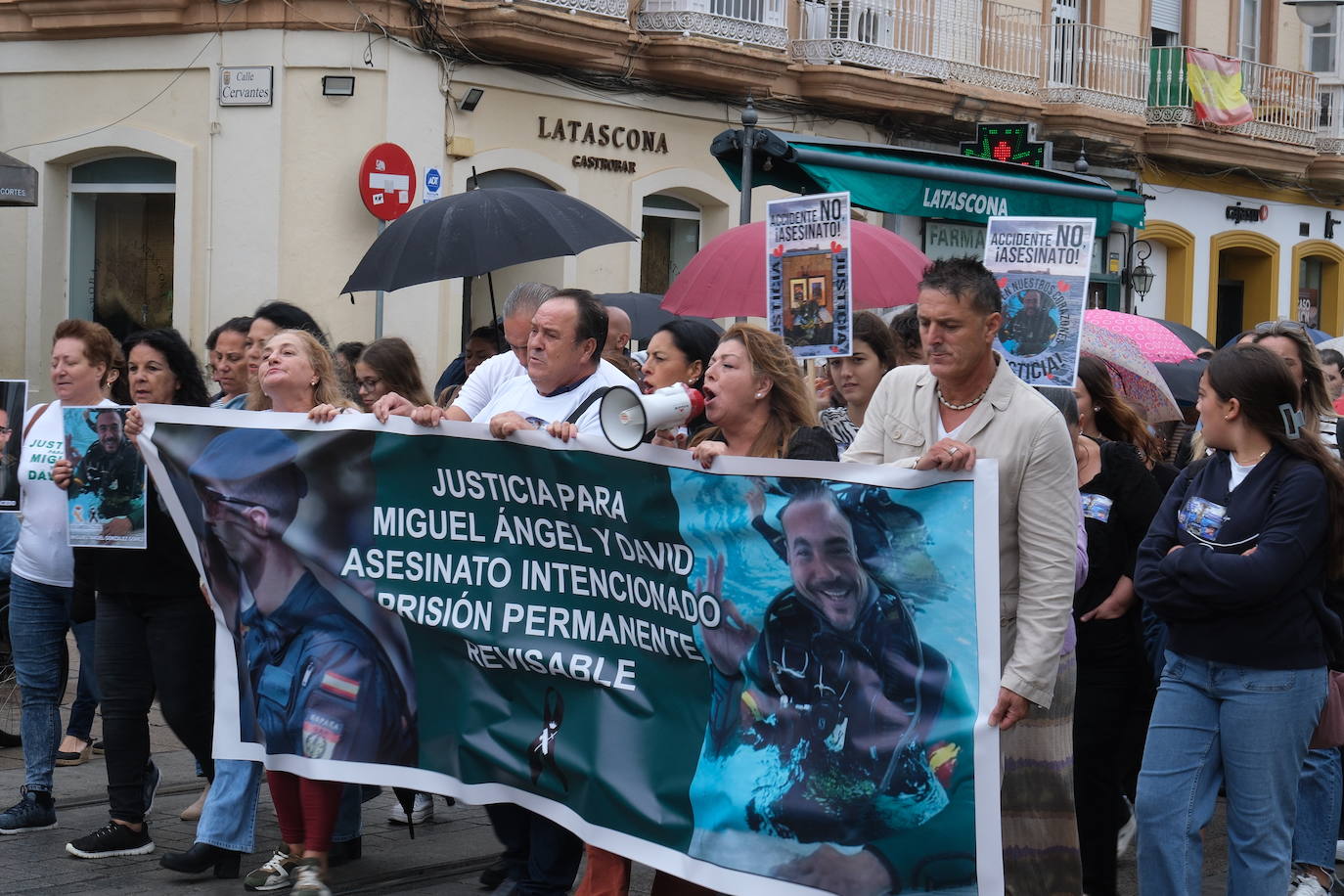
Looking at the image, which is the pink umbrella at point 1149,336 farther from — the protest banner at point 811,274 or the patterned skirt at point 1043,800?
the patterned skirt at point 1043,800

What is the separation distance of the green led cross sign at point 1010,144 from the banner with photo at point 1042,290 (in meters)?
6.47

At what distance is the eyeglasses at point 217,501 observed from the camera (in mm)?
5879

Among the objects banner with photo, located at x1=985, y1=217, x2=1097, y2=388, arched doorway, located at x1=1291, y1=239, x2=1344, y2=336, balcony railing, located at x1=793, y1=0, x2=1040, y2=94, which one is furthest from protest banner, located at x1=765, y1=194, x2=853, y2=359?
arched doorway, located at x1=1291, y1=239, x2=1344, y2=336

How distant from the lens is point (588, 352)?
228 inches

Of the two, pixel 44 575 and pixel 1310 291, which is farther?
pixel 1310 291

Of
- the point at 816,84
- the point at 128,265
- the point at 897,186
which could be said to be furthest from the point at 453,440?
the point at 816,84

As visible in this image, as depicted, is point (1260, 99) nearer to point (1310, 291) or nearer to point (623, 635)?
point (1310, 291)

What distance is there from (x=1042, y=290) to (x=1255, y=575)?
6.07 ft

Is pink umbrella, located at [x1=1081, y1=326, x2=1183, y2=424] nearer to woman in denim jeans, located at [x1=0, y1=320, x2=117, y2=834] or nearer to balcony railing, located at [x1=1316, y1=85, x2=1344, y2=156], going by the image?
woman in denim jeans, located at [x1=0, y1=320, x2=117, y2=834]

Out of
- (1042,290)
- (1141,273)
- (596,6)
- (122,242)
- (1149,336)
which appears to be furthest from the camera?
(1141,273)

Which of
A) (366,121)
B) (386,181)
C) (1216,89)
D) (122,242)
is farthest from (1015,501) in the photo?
(1216,89)

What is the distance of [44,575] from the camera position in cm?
677

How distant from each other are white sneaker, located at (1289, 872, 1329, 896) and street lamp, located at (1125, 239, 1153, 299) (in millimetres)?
20125

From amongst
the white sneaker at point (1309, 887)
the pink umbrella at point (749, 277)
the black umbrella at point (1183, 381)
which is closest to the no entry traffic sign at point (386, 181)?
the pink umbrella at point (749, 277)
